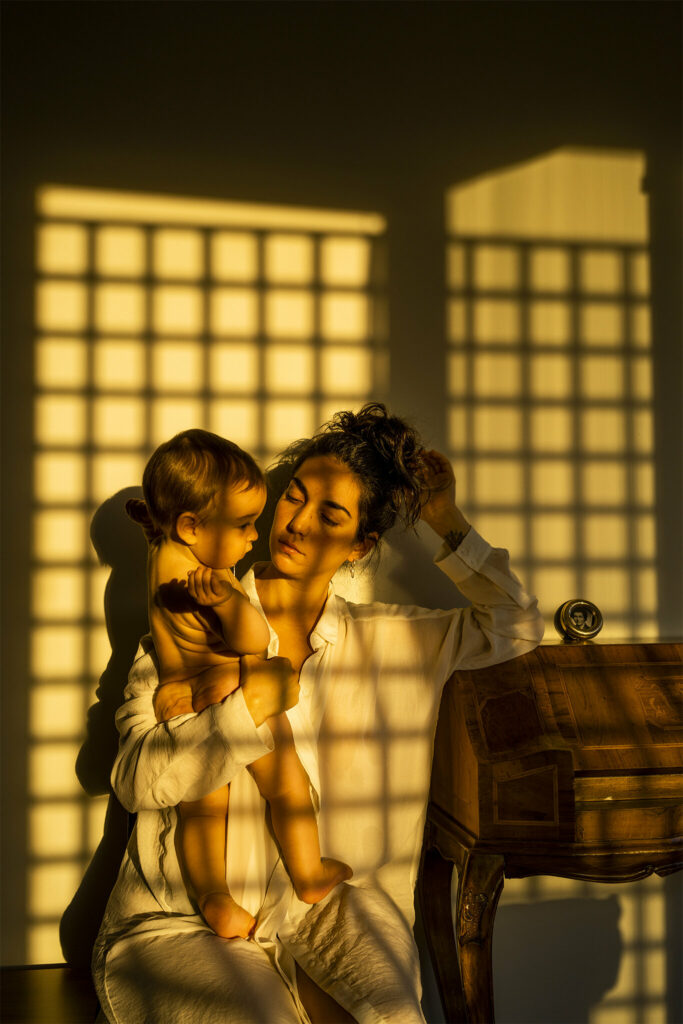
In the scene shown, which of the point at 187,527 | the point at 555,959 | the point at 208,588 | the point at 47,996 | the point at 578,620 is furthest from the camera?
the point at 555,959

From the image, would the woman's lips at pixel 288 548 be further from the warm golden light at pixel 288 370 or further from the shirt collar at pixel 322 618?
the warm golden light at pixel 288 370

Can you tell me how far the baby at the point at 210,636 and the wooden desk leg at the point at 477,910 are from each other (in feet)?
0.93

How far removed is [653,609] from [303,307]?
4.34 ft

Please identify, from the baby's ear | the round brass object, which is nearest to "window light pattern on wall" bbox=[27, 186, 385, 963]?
the baby's ear

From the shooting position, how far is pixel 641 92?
8.18ft

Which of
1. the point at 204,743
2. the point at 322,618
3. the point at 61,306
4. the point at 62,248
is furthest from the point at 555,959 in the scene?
the point at 62,248

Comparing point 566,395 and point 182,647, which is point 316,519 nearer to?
point 182,647

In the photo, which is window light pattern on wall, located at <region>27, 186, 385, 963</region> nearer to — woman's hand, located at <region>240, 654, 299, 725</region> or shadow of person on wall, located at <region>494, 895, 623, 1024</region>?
woman's hand, located at <region>240, 654, 299, 725</region>

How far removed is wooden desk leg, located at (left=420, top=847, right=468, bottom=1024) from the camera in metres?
2.13

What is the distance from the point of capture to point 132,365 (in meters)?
2.23

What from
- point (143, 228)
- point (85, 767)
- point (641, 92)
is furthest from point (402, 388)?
point (85, 767)

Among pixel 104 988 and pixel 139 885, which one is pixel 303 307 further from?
pixel 104 988

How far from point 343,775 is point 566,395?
4.09ft

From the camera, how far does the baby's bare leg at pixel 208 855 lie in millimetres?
1663
